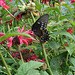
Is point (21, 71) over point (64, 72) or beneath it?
over

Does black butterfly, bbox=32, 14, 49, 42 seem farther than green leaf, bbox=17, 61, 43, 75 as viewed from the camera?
Yes

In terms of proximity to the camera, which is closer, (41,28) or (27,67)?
(27,67)

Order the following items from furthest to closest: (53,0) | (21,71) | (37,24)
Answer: (53,0) → (37,24) → (21,71)

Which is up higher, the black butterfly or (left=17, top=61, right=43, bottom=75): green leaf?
the black butterfly

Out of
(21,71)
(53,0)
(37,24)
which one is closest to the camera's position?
(21,71)

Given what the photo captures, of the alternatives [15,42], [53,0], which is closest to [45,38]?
[15,42]

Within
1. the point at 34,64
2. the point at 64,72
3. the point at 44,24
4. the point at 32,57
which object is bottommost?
the point at 64,72

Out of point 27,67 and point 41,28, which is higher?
point 41,28

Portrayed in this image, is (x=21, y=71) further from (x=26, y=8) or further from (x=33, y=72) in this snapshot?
(x=26, y=8)

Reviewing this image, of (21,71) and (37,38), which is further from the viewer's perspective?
(37,38)

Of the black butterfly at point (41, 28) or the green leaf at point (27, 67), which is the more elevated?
the black butterfly at point (41, 28)

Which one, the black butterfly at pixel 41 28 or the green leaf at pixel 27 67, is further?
the black butterfly at pixel 41 28
